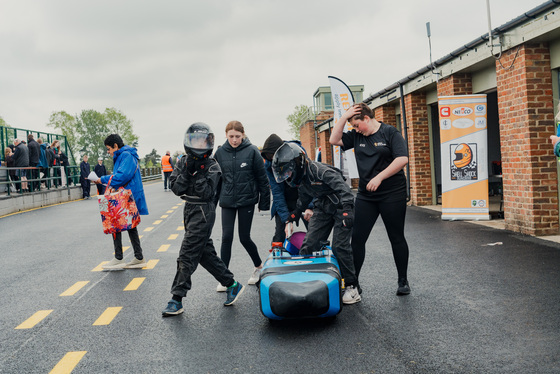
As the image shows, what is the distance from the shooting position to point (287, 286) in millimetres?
4789

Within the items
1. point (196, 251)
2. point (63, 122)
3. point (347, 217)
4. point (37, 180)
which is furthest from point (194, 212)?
point (63, 122)

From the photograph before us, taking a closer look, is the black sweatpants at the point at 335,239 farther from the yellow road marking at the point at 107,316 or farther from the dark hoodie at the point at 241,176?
the yellow road marking at the point at 107,316

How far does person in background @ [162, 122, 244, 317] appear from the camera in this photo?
543 cm

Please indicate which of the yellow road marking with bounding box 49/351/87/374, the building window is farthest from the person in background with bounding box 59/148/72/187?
the building window

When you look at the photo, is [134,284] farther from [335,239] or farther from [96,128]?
[96,128]

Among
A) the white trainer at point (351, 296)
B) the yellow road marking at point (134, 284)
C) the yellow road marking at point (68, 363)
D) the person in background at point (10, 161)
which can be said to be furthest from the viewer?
the person in background at point (10, 161)

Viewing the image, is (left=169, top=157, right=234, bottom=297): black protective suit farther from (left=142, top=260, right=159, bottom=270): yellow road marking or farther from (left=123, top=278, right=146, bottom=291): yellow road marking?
(left=142, top=260, right=159, bottom=270): yellow road marking

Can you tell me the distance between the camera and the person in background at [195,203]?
5.43 metres

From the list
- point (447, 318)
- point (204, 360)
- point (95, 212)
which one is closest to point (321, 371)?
point (204, 360)

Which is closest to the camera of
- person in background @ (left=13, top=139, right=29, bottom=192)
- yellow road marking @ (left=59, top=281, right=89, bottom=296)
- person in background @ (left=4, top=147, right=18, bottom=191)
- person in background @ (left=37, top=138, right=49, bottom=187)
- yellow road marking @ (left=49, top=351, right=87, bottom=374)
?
yellow road marking @ (left=49, top=351, right=87, bottom=374)

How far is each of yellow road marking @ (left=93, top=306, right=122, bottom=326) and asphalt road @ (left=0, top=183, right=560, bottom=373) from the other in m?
0.02

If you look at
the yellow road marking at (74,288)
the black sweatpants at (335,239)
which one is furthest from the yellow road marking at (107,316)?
the black sweatpants at (335,239)

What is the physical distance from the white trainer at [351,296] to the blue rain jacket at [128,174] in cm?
361

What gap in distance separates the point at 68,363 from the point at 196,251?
1.74m
